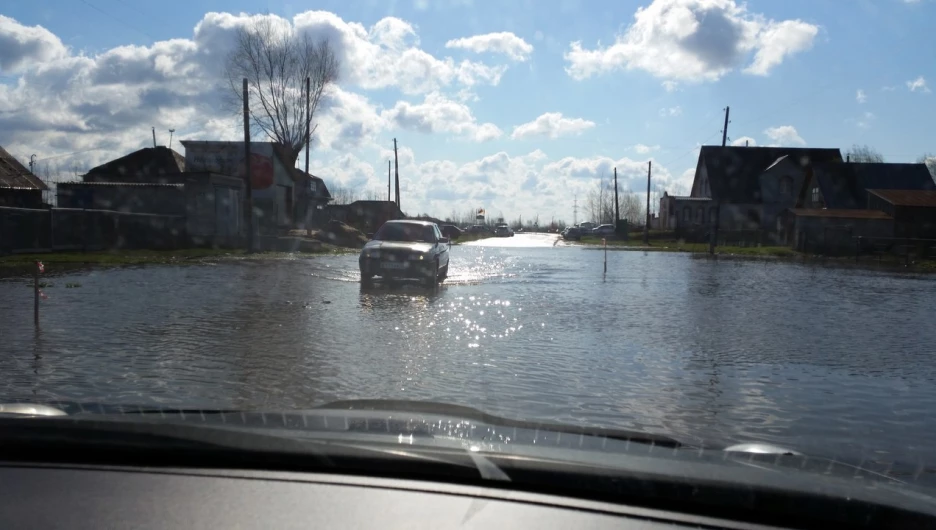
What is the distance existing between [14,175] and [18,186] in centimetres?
155

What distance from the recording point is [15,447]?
9.70 feet

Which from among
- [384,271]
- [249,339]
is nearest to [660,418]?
[249,339]

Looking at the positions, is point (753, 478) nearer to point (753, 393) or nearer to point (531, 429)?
point (531, 429)

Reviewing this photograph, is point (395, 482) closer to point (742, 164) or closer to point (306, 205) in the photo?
point (306, 205)

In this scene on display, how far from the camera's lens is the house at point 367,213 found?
7875 centimetres

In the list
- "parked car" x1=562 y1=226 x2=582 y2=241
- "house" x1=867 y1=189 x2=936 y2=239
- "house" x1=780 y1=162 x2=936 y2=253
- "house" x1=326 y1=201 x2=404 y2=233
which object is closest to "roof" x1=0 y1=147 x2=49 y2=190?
"house" x1=326 y1=201 x2=404 y2=233

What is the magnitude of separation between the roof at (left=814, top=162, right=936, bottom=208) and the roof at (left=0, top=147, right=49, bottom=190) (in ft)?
165

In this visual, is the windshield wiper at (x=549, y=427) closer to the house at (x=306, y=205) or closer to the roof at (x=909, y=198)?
the roof at (x=909, y=198)

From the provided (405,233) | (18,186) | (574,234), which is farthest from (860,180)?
(18,186)

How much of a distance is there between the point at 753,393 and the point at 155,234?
33204 millimetres

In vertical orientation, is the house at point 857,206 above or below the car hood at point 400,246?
above

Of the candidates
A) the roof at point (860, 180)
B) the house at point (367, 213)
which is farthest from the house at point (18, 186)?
the roof at point (860, 180)

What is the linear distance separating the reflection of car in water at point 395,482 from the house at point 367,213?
73.0m

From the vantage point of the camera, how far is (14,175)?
1655 inches
